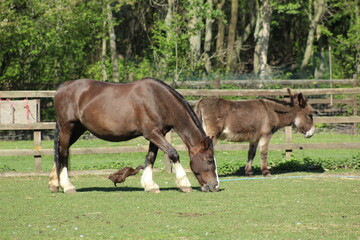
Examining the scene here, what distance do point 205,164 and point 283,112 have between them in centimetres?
389

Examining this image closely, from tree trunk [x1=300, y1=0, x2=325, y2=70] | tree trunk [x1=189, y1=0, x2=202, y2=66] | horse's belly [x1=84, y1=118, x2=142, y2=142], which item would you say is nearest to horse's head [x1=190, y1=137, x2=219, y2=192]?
horse's belly [x1=84, y1=118, x2=142, y2=142]

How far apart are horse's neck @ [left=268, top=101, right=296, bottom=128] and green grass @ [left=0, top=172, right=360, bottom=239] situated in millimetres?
1963

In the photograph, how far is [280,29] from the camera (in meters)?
49.9

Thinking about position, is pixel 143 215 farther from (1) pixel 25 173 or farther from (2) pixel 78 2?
(2) pixel 78 2

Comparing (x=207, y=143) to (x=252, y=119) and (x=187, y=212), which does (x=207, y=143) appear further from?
(x=252, y=119)

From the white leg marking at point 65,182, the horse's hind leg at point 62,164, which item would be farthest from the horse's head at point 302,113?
the white leg marking at point 65,182

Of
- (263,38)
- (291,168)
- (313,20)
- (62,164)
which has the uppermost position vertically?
(313,20)

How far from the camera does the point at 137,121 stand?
1078 centimetres

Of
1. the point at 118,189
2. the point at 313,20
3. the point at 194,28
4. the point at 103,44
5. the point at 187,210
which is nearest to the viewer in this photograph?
the point at 187,210

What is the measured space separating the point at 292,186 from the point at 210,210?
3129 millimetres

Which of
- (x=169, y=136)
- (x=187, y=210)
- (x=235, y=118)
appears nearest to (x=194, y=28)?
(x=169, y=136)

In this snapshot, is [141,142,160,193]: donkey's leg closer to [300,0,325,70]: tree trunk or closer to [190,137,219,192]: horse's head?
[190,137,219,192]: horse's head

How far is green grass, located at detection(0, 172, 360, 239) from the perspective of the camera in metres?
7.21

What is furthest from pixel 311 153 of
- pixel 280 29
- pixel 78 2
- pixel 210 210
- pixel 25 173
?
pixel 280 29
